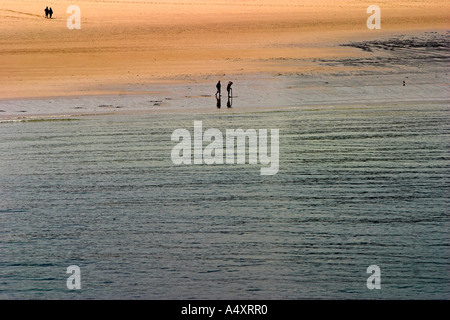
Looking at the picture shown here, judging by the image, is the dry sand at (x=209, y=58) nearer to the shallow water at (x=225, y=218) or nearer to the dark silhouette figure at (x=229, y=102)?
the dark silhouette figure at (x=229, y=102)

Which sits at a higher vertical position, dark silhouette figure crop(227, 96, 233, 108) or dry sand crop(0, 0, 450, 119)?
dry sand crop(0, 0, 450, 119)

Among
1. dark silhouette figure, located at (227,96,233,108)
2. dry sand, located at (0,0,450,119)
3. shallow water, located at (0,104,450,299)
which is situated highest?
dry sand, located at (0,0,450,119)

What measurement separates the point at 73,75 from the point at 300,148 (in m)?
18.5

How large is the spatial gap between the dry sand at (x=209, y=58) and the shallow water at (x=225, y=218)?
8115 millimetres

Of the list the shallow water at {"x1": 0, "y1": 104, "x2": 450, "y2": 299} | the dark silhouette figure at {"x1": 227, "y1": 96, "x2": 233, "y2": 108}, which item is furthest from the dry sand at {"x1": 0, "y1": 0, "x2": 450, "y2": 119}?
the shallow water at {"x1": 0, "y1": 104, "x2": 450, "y2": 299}

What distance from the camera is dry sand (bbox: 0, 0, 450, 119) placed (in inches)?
1282

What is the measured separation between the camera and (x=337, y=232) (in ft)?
46.5

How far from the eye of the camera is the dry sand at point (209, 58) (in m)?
32.6

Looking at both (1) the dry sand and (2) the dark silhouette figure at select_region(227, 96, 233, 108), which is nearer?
(2) the dark silhouette figure at select_region(227, 96, 233, 108)

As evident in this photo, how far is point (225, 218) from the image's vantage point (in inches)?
596

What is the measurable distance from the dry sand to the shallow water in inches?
319

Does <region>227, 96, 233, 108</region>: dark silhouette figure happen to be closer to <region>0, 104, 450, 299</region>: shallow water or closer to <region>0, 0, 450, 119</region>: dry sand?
<region>0, 0, 450, 119</region>: dry sand

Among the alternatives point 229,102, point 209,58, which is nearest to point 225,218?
point 229,102

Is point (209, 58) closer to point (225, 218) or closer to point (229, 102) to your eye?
point (229, 102)
